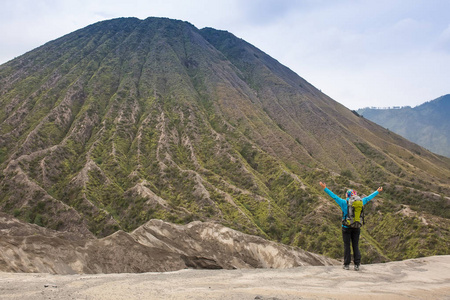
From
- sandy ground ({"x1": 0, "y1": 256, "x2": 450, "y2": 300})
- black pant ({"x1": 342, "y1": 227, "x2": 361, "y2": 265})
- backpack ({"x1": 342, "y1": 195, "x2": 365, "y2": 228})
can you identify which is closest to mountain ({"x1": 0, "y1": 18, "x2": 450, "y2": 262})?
black pant ({"x1": 342, "y1": 227, "x2": 361, "y2": 265})

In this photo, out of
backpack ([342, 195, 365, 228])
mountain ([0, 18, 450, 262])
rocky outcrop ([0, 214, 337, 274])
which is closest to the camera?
backpack ([342, 195, 365, 228])

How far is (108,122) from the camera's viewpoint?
69000 mm

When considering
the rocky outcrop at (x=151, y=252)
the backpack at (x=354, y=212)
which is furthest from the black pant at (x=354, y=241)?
the rocky outcrop at (x=151, y=252)

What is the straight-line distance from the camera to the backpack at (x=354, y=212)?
449 inches

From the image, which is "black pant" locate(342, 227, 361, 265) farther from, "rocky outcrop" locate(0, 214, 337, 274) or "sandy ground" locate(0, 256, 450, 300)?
"rocky outcrop" locate(0, 214, 337, 274)

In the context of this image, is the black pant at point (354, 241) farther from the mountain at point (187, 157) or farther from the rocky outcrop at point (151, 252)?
the mountain at point (187, 157)

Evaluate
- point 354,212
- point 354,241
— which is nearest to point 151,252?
point 354,241

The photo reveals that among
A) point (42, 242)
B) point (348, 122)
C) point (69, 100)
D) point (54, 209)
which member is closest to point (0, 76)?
point (69, 100)

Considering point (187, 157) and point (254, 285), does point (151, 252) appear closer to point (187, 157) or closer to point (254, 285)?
→ point (254, 285)

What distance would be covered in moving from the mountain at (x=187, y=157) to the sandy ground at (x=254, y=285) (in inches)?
1090

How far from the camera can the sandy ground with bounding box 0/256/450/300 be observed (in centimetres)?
827

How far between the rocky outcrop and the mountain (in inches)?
802

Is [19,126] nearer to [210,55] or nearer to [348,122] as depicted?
[210,55]

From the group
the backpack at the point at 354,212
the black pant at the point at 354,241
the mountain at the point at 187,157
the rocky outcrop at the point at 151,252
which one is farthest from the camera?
the mountain at the point at 187,157
